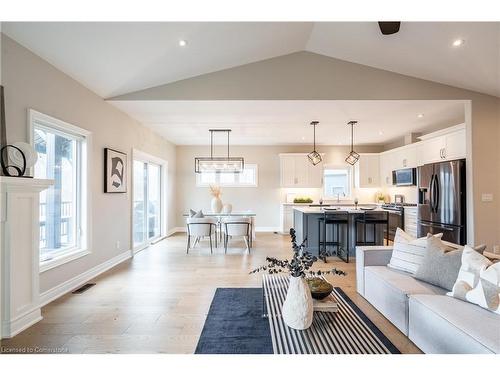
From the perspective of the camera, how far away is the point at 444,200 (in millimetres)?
4488

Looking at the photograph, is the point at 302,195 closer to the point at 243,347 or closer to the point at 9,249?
the point at 243,347

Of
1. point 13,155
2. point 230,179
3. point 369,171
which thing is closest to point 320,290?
point 13,155

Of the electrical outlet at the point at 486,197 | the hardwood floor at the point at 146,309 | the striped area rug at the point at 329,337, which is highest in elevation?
the electrical outlet at the point at 486,197

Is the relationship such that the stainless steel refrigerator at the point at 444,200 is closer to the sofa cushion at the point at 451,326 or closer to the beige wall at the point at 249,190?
the sofa cushion at the point at 451,326

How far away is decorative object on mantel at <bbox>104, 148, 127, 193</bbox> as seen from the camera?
4199mm

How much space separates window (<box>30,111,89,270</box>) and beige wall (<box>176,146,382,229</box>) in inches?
182

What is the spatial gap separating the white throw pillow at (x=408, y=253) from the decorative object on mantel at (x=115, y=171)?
13.7 feet

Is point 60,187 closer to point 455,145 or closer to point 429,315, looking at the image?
point 429,315

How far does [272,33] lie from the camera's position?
3.48m

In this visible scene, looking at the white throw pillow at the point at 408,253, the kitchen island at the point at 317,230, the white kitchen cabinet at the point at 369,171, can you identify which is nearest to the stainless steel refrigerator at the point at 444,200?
the kitchen island at the point at 317,230

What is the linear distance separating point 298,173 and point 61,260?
6.25m

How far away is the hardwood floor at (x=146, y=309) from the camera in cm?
219
